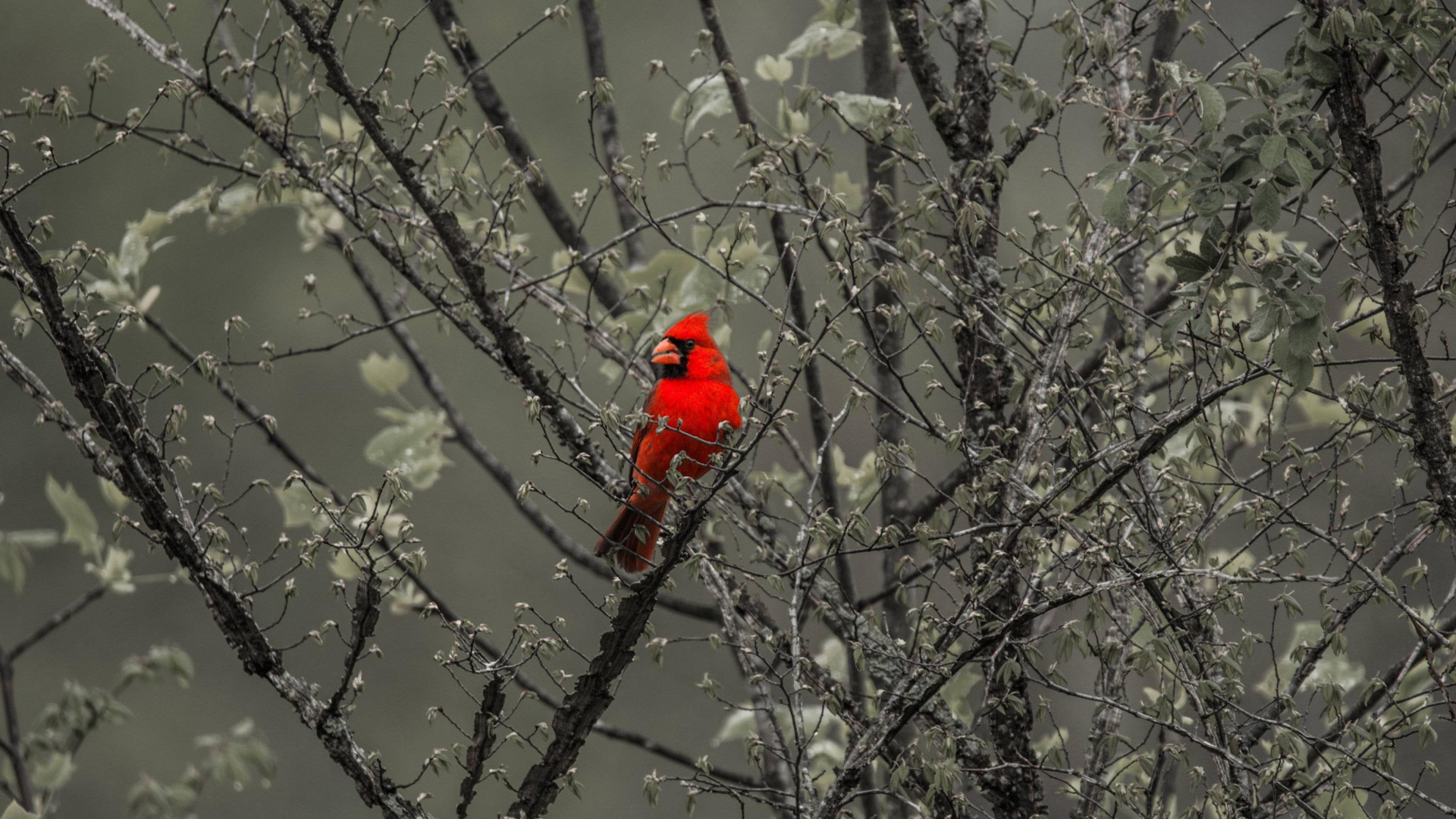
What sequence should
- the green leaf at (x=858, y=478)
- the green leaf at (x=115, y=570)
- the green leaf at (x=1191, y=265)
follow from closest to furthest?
the green leaf at (x=1191, y=265), the green leaf at (x=858, y=478), the green leaf at (x=115, y=570)

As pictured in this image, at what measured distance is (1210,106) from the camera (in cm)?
179

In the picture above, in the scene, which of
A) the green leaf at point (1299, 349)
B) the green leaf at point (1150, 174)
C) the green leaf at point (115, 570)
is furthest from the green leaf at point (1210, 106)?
the green leaf at point (115, 570)

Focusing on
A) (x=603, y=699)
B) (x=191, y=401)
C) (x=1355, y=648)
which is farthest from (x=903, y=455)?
(x=191, y=401)

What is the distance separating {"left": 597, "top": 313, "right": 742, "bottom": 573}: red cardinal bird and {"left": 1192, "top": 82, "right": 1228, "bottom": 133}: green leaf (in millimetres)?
1550

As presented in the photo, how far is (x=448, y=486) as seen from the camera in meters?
9.49

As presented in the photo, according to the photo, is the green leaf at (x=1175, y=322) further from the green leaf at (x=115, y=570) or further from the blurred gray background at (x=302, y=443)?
the blurred gray background at (x=302, y=443)

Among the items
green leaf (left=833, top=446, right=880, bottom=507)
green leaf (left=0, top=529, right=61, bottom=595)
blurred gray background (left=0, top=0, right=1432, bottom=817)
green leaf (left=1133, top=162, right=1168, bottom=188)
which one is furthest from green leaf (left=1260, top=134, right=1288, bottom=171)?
blurred gray background (left=0, top=0, right=1432, bottom=817)

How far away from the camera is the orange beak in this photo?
11.9ft

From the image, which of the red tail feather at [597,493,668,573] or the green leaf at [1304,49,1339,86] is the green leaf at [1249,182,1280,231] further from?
the red tail feather at [597,493,668,573]

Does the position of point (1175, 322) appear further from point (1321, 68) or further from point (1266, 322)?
point (1321, 68)

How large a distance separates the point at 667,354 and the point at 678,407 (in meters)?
0.23

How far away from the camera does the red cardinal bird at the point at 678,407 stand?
328 cm

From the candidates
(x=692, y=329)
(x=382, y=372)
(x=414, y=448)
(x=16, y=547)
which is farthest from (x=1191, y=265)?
(x=16, y=547)

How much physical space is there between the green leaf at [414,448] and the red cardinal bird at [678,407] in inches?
20.6
